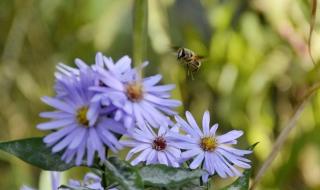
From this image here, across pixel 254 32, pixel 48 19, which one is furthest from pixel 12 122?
pixel 254 32

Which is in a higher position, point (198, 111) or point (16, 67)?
point (16, 67)

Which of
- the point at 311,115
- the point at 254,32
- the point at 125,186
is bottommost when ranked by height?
the point at 125,186

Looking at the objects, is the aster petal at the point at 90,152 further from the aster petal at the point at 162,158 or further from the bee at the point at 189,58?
the bee at the point at 189,58

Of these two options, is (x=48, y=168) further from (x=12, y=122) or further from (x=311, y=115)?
(x=12, y=122)

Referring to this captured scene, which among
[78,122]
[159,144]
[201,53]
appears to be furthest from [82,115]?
[201,53]

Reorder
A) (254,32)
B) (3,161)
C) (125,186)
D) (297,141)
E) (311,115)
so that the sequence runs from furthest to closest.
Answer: (3,161)
(254,32)
(311,115)
(297,141)
(125,186)

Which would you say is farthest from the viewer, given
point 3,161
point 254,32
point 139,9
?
point 3,161
